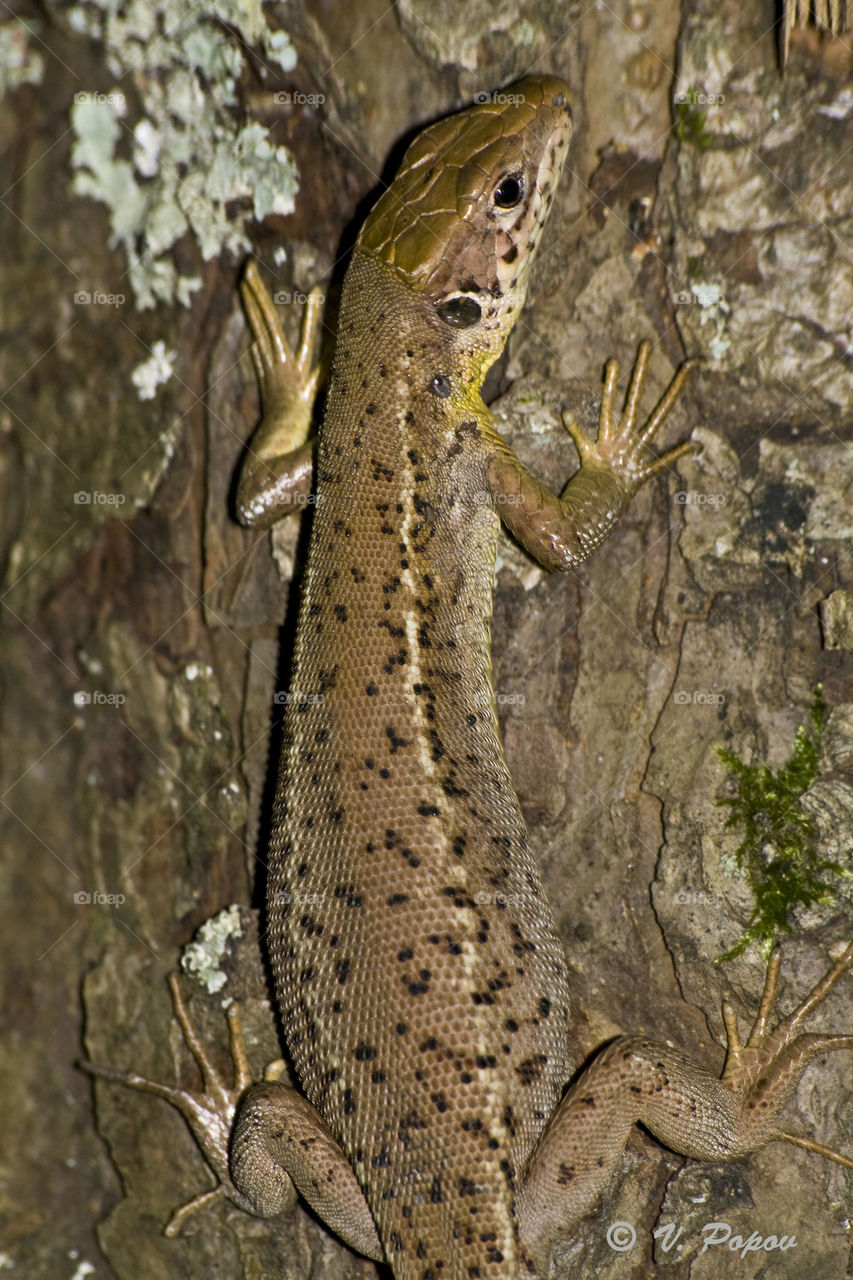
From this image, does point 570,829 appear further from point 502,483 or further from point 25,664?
point 25,664

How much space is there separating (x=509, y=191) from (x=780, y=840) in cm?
295

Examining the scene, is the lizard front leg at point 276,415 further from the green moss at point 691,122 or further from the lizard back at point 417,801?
the green moss at point 691,122

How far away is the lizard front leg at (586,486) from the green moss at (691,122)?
79cm

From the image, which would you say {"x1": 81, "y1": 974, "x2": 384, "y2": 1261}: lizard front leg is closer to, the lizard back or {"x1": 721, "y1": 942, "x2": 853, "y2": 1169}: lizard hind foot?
the lizard back

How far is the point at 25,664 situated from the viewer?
414 cm

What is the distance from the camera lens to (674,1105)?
11.4 feet

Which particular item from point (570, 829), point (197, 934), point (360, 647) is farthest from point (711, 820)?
point (197, 934)

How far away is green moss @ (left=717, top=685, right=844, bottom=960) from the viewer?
3404 mm

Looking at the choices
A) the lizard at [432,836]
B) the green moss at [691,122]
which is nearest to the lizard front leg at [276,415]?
the lizard at [432,836]

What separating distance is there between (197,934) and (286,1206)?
1.17 metres

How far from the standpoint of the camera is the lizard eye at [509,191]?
399 cm

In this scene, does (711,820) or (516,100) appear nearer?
(711,820)

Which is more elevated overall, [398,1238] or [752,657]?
[752,657]

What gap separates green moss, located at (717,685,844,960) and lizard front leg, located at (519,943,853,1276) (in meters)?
0.19
